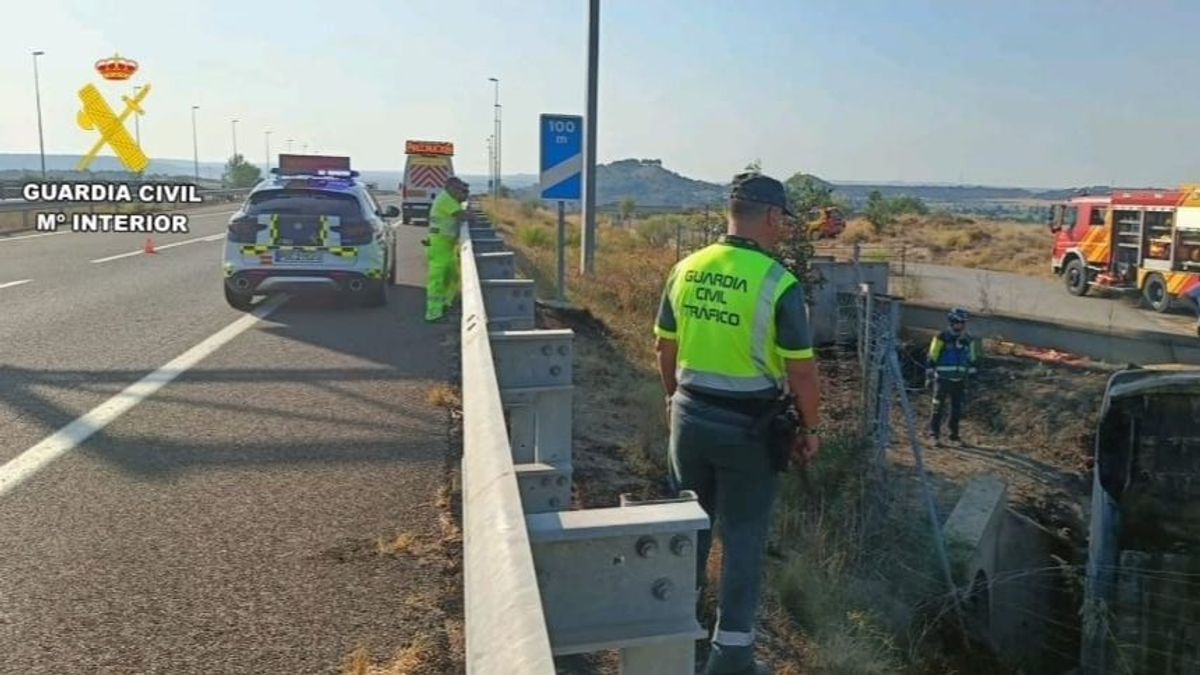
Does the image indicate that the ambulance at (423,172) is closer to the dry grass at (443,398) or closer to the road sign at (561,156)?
the road sign at (561,156)

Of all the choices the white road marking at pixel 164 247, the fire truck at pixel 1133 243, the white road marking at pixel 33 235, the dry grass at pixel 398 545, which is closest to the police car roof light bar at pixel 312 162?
the white road marking at pixel 164 247

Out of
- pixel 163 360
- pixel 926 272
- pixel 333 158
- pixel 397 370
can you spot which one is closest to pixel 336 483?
pixel 397 370

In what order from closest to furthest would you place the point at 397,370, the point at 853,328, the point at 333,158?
the point at 397,370
the point at 853,328
the point at 333,158

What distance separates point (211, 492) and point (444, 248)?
6764mm

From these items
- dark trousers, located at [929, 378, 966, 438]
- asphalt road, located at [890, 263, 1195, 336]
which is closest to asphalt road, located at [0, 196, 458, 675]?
dark trousers, located at [929, 378, 966, 438]

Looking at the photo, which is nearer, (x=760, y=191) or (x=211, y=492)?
(x=760, y=191)

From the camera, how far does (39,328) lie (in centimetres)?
1027

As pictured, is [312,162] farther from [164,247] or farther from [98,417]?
[98,417]

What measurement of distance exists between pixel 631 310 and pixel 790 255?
237 cm

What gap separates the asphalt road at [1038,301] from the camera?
971 inches

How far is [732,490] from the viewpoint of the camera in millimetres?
4145

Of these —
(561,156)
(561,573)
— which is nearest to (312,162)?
(561,156)

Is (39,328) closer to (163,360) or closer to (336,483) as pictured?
(163,360)

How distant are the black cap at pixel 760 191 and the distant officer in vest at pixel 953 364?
9676 mm
